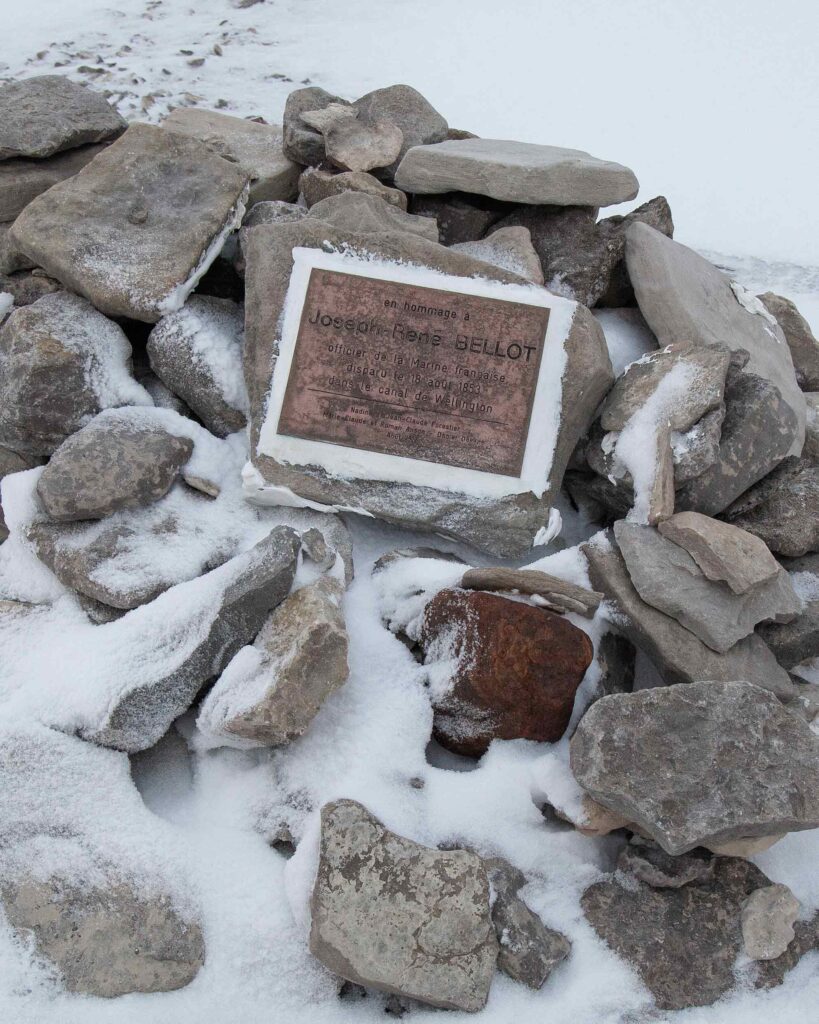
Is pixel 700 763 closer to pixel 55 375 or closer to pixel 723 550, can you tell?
pixel 723 550

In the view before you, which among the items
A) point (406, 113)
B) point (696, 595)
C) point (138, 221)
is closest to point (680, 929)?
point (696, 595)

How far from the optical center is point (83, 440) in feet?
10.6

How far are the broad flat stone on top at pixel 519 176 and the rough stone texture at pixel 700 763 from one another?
225cm

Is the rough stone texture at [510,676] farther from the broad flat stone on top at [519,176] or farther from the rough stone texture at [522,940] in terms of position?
the broad flat stone on top at [519,176]

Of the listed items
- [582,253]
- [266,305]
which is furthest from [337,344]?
[582,253]

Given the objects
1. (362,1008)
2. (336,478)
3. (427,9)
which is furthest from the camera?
(427,9)

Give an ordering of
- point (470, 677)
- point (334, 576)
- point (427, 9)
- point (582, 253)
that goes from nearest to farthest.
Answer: point (470, 677) < point (334, 576) < point (582, 253) < point (427, 9)

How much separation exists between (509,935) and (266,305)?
90.5 inches

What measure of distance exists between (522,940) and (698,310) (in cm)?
253

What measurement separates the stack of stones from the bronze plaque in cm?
16

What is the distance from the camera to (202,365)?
355 centimetres

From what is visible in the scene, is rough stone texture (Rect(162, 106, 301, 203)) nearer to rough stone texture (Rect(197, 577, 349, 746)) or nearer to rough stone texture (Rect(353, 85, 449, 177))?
rough stone texture (Rect(353, 85, 449, 177))

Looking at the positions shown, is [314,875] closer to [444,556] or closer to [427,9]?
[444,556]

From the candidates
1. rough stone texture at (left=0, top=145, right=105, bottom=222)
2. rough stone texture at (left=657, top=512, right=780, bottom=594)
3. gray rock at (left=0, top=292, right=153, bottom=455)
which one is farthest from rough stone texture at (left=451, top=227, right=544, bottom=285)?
rough stone texture at (left=0, top=145, right=105, bottom=222)
